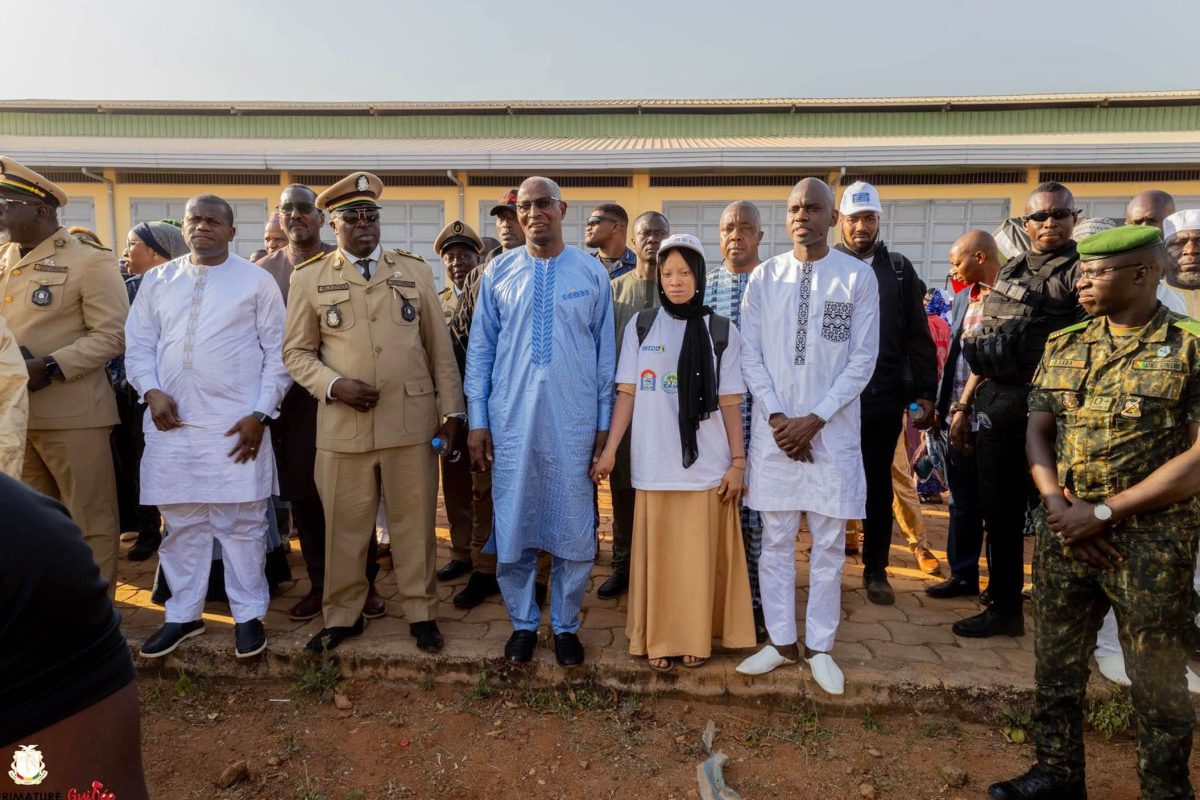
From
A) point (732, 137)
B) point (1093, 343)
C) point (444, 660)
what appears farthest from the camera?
point (732, 137)

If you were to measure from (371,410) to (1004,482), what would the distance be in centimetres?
298

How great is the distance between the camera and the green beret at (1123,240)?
83.1 inches

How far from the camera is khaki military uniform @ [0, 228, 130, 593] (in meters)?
3.28

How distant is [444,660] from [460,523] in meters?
1.30

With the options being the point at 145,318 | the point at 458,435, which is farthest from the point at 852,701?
the point at 145,318

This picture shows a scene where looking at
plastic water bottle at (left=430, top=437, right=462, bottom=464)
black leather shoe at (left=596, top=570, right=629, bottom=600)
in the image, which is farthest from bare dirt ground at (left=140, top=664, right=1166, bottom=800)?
plastic water bottle at (left=430, top=437, right=462, bottom=464)

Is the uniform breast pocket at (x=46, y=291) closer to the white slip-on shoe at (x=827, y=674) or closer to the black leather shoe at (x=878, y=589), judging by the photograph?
the white slip-on shoe at (x=827, y=674)

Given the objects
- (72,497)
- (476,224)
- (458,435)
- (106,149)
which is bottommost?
(72,497)

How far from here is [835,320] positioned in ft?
9.86

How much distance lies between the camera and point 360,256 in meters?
3.29

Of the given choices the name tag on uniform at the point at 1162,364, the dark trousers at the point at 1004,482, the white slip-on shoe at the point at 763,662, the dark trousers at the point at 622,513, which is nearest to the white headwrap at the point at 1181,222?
the dark trousers at the point at 1004,482

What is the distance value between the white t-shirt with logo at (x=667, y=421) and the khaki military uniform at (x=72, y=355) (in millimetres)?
2549

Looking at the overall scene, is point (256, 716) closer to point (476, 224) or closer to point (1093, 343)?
point (1093, 343)

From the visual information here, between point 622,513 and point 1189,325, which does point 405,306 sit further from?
point 1189,325
